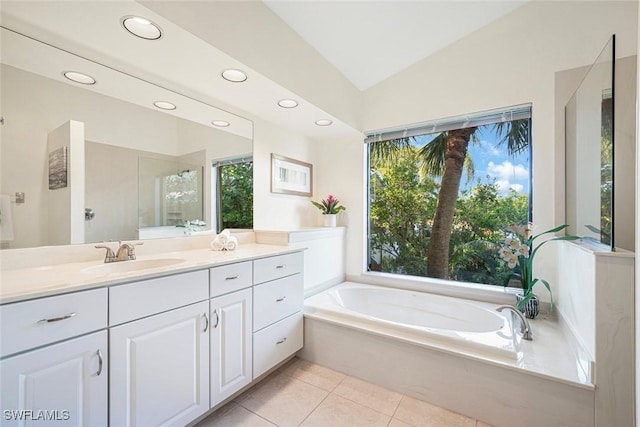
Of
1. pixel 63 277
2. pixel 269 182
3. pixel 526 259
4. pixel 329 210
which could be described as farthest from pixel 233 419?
pixel 526 259

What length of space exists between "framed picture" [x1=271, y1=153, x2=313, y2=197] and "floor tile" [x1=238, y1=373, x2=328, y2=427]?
Result: 5.33 ft

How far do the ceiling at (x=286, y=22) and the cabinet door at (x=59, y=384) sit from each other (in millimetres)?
1412

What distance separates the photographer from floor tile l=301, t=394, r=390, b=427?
153 cm

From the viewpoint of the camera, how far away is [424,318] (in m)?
2.48

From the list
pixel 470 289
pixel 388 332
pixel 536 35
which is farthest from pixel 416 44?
pixel 388 332

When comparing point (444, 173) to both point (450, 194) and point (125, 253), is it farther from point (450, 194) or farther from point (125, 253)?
point (125, 253)

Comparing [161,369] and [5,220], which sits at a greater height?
[5,220]

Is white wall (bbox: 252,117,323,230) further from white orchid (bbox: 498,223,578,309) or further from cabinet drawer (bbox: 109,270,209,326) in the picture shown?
white orchid (bbox: 498,223,578,309)

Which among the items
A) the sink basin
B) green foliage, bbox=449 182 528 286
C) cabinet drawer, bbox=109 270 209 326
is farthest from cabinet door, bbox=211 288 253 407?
green foliage, bbox=449 182 528 286

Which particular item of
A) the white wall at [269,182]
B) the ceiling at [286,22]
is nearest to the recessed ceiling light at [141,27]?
the ceiling at [286,22]

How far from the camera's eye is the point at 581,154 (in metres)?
1.78

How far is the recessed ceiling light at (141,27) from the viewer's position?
124 centimetres

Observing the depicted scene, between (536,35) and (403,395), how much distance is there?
9.35ft

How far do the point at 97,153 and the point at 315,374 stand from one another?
6.72 feet
